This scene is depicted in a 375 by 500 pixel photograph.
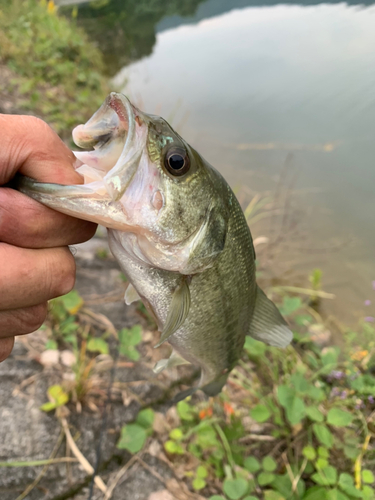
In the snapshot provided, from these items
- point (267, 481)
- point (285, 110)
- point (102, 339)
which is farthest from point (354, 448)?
point (285, 110)

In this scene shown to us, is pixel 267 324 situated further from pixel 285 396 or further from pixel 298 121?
pixel 298 121

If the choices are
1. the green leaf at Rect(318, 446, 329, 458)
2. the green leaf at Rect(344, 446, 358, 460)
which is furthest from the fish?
the green leaf at Rect(344, 446, 358, 460)

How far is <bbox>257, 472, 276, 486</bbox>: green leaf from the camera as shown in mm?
1936

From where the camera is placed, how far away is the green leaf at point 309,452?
6.75 ft

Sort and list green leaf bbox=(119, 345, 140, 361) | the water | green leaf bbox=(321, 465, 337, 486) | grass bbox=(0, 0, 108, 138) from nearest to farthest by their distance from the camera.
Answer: green leaf bbox=(321, 465, 337, 486) < green leaf bbox=(119, 345, 140, 361) < the water < grass bbox=(0, 0, 108, 138)

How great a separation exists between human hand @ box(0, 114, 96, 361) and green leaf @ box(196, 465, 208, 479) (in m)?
1.54

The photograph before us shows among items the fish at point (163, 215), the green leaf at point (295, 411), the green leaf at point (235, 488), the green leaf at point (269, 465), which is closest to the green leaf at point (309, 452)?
the green leaf at point (269, 465)

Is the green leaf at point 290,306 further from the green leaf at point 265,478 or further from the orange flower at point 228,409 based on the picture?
the green leaf at point 265,478

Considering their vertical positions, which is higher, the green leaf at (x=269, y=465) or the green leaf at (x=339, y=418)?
the green leaf at (x=339, y=418)

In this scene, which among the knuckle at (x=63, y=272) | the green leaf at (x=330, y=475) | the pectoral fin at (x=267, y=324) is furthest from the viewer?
the green leaf at (x=330, y=475)

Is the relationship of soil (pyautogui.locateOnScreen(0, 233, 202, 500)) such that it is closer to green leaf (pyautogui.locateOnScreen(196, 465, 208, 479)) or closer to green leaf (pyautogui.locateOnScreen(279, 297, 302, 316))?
green leaf (pyautogui.locateOnScreen(196, 465, 208, 479))

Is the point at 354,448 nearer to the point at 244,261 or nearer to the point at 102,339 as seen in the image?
the point at 244,261

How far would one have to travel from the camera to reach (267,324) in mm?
1674

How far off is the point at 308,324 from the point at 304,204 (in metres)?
2.67
